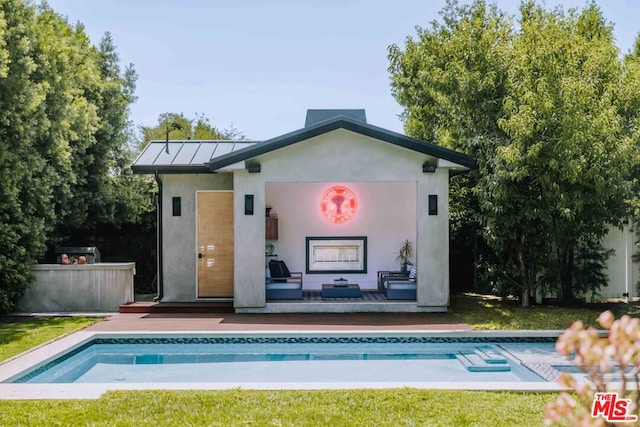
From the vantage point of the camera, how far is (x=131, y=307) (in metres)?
12.3

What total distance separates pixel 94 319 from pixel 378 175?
639 cm

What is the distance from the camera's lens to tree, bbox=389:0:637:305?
10.7 m

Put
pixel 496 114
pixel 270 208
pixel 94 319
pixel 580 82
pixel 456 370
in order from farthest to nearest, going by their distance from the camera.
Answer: pixel 270 208 < pixel 496 114 < pixel 94 319 < pixel 580 82 < pixel 456 370

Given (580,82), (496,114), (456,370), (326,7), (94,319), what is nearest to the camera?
(456,370)

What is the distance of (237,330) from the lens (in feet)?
32.6

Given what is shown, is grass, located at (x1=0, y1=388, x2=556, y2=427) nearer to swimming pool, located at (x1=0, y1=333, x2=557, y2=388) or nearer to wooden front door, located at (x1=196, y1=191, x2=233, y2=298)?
swimming pool, located at (x1=0, y1=333, x2=557, y2=388)

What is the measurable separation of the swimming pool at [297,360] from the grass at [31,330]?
2.43 ft

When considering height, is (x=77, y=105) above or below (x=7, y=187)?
above

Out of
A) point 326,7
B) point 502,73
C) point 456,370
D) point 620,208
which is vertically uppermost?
point 326,7

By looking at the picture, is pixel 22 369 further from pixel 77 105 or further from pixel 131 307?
pixel 77 105

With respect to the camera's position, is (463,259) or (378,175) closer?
(378,175)

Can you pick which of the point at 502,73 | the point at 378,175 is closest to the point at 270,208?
the point at 378,175

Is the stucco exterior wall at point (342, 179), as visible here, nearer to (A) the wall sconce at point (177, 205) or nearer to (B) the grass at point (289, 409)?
(A) the wall sconce at point (177, 205)

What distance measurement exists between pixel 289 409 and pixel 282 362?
290 centimetres
